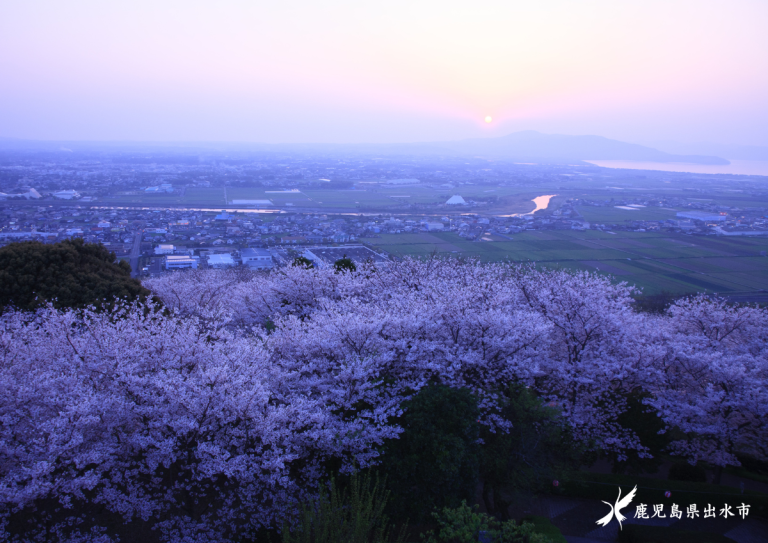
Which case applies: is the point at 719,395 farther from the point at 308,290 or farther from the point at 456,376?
the point at 308,290

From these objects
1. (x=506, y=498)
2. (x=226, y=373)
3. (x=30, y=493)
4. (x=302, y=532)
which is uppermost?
(x=226, y=373)

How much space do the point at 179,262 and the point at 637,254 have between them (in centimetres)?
4761

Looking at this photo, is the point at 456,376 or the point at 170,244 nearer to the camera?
the point at 456,376

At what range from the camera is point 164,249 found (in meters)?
43.8

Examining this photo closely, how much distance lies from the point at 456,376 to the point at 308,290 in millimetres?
9095

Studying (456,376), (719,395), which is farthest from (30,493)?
(719,395)

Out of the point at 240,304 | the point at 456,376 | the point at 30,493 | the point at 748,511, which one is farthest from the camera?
the point at 240,304

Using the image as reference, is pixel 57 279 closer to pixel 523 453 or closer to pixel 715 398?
pixel 523 453

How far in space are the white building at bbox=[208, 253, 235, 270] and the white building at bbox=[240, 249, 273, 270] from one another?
120 cm

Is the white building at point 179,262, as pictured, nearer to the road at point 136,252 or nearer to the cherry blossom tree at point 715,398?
the road at point 136,252

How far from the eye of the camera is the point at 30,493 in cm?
757

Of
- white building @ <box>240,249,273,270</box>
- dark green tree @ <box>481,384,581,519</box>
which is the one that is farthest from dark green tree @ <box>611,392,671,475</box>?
white building @ <box>240,249,273,270</box>

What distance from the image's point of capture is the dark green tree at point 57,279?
1535 centimetres

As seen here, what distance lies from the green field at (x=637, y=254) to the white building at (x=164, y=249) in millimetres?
21774
